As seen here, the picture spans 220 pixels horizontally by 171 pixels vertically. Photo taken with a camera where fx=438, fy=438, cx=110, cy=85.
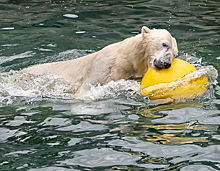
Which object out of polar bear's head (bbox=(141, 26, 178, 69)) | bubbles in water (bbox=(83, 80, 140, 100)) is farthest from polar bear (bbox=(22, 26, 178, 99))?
bubbles in water (bbox=(83, 80, 140, 100))

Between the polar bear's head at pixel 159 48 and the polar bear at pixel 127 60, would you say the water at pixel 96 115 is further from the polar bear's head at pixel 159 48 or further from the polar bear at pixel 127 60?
the polar bear's head at pixel 159 48

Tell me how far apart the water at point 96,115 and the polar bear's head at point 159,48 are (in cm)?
50

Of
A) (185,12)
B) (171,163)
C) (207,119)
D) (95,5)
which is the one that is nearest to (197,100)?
(207,119)

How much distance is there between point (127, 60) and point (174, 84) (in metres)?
0.98

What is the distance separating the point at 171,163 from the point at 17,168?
4.45 feet

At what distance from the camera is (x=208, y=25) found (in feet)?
33.8

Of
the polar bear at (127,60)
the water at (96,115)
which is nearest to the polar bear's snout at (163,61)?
the polar bear at (127,60)

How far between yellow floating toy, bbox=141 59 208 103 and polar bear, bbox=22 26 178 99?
0.40 ft

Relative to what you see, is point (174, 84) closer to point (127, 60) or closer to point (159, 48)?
point (159, 48)

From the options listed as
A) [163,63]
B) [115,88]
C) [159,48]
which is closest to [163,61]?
[163,63]

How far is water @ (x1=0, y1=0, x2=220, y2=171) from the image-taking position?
3.99m

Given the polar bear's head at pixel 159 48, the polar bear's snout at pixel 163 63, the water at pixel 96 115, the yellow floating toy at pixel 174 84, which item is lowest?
the water at pixel 96 115

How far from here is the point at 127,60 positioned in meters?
6.08

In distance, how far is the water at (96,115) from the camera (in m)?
3.99
